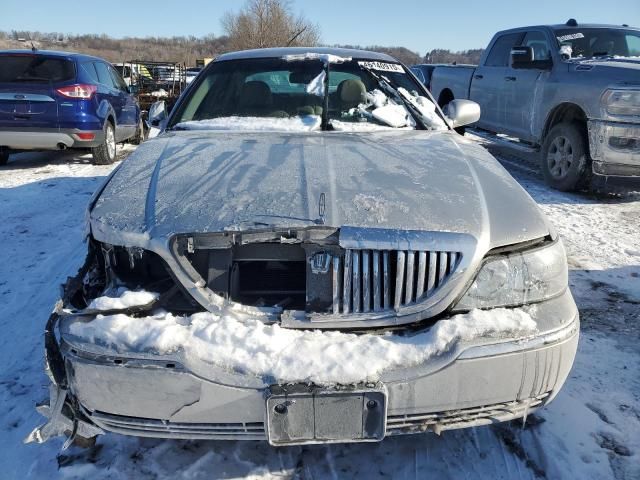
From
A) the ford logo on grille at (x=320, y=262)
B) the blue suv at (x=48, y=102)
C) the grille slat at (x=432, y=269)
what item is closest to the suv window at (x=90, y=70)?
the blue suv at (x=48, y=102)

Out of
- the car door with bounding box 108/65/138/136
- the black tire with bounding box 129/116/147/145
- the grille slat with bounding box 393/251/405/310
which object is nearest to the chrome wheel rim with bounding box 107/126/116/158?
the car door with bounding box 108/65/138/136

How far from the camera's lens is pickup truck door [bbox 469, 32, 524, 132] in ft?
25.4

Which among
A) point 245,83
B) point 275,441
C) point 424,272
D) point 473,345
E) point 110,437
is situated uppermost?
point 245,83

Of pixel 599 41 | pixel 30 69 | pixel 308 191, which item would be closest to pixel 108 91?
pixel 30 69

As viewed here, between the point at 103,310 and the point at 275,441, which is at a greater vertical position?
the point at 103,310

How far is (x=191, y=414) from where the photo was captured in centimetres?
173

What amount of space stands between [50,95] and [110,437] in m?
6.49

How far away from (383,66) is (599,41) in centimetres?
455

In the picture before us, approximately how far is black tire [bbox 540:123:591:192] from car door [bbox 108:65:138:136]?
22.1 ft

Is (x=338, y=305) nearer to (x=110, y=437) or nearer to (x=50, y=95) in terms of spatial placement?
(x=110, y=437)

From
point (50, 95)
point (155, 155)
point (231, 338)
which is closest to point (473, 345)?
point (231, 338)

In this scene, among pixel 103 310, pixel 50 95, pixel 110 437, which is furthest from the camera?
pixel 50 95

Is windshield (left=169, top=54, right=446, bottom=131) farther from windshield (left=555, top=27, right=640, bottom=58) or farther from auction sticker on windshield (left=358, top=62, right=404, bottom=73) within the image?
windshield (left=555, top=27, right=640, bottom=58)

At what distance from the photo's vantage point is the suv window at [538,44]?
7.00 m
